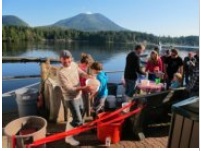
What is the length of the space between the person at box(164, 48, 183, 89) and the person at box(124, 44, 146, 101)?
111cm

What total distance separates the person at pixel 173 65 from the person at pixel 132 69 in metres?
1.11

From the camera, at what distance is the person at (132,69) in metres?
4.67

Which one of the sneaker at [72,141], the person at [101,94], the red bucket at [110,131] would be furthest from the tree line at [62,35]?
the red bucket at [110,131]

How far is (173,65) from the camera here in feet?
19.2

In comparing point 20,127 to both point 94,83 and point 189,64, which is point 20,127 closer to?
point 94,83

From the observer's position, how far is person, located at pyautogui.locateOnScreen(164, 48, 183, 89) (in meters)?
5.82

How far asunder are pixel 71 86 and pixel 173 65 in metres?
3.11

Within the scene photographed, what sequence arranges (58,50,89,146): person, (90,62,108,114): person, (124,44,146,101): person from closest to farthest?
1. (58,50,89,146): person
2. (90,62,108,114): person
3. (124,44,146,101): person

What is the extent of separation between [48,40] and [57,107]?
4088 inches

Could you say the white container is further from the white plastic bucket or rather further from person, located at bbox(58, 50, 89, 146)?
the white plastic bucket

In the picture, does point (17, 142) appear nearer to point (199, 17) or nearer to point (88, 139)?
point (88, 139)

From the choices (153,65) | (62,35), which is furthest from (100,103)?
(62,35)

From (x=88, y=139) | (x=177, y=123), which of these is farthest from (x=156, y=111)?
(x=177, y=123)

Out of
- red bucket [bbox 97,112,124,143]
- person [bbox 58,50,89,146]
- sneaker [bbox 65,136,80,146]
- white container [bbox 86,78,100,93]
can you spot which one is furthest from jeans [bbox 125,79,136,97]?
sneaker [bbox 65,136,80,146]
